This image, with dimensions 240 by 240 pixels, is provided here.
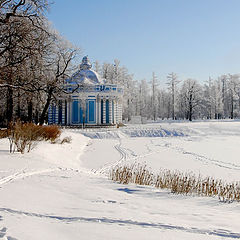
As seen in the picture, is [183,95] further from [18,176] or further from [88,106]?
[18,176]

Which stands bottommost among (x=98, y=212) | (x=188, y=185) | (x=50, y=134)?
(x=188, y=185)

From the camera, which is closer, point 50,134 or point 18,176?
point 18,176

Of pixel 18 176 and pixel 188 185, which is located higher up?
pixel 18 176

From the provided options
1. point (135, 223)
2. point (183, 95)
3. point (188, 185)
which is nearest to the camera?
point (135, 223)

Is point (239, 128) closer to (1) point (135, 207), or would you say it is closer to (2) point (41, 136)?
(2) point (41, 136)

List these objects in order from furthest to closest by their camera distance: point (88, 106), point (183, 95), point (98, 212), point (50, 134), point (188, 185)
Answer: point (183, 95) → point (88, 106) → point (50, 134) → point (188, 185) → point (98, 212)

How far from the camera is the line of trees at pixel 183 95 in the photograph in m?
52.1

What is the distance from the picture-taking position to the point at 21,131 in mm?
11055

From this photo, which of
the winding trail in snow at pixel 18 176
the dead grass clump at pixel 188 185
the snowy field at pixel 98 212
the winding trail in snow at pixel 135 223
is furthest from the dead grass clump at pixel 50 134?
the winding trail in snow at pixel 135 223

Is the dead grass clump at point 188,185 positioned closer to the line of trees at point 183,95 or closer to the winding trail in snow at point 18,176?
the winding trail in snow at point 18,176

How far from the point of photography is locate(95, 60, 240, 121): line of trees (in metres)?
52.1

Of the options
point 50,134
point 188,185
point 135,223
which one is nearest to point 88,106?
point 50,134

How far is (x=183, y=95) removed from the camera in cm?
6350

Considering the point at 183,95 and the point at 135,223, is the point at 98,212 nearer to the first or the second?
the point at 135,223
